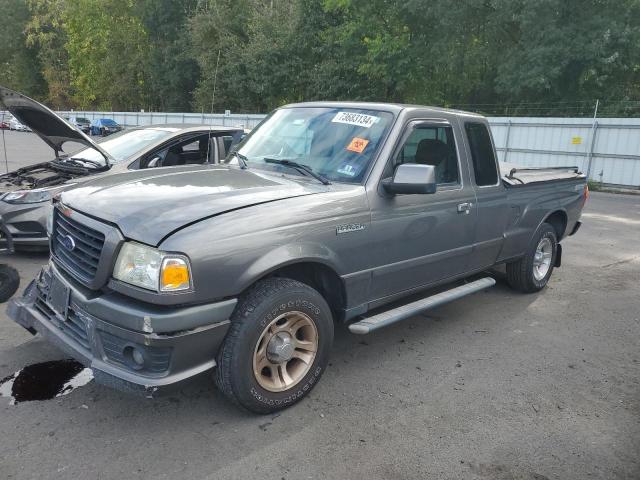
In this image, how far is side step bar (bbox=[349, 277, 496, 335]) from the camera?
3.62 m

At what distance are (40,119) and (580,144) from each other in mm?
18293

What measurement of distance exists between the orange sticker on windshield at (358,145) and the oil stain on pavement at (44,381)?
7.75ft

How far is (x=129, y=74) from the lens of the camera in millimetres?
55844

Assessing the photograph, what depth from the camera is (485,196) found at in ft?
15.5

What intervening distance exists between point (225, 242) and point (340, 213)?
90 cm

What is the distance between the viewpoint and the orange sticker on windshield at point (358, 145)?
3.87 meters

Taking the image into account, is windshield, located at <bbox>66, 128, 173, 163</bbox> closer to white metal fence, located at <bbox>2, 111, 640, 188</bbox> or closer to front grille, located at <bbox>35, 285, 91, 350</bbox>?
front grille, located at <bbox>35, 285, 91, 350</bbox>

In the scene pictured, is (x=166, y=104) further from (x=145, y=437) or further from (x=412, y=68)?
(x=145, y=437)

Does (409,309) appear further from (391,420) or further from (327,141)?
(327,141)

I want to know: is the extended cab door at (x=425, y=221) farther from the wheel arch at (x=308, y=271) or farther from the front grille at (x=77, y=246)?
the front grille at (x=77, y=246)

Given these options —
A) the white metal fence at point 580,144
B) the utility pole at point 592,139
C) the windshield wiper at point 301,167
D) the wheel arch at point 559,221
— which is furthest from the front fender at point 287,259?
the utility pole at point 592,139

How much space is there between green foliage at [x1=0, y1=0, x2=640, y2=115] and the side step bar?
6.90m

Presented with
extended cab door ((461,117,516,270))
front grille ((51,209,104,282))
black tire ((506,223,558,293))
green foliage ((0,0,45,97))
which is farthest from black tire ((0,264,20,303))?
green foliage ((0,0,45,97))

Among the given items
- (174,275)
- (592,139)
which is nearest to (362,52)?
(592,139)
